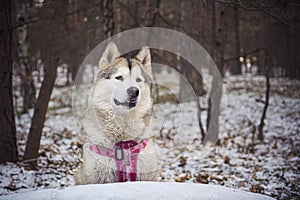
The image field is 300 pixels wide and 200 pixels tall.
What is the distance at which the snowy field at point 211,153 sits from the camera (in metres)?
4.71

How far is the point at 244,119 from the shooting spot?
9648 mm

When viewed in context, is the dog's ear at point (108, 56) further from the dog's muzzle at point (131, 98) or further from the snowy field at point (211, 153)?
the snowy field at point (211, 153)

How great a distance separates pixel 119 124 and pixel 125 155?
0.42m

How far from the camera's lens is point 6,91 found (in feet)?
17.2

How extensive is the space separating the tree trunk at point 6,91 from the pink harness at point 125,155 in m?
2.56

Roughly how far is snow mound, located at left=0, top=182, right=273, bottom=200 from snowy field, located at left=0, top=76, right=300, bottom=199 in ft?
5.86

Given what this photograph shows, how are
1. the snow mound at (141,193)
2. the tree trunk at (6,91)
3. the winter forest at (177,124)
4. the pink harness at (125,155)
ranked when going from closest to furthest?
the snow mound at (141,193)
the pink harness at (125,155)
the winter forest at (177,124)
the tree trunk at (6,91)

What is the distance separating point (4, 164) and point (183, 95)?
7.94 meters

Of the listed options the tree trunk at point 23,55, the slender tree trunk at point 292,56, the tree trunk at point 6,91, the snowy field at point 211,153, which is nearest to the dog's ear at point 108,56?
the snowy field at point 211,153

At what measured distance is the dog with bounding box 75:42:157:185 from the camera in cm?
334

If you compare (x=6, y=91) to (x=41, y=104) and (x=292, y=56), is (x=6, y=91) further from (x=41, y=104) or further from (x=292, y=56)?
(x=292, y=56)

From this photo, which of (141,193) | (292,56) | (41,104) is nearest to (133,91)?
(141,193)

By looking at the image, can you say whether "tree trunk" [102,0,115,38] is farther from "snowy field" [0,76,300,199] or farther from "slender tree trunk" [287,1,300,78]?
"slender tree trunk" [287,1,300,78]

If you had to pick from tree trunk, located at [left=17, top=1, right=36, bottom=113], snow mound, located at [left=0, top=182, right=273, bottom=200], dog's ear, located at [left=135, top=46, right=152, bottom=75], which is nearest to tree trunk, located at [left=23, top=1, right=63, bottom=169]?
dog's ear, located at [left=135, top=46, right=152, bottom=75]
